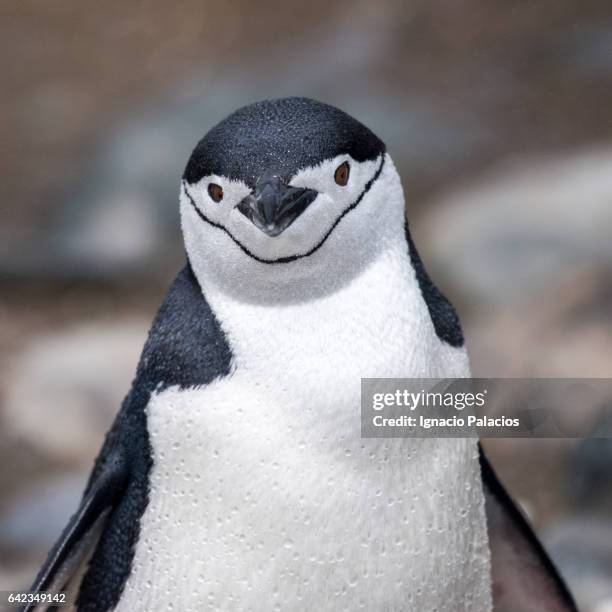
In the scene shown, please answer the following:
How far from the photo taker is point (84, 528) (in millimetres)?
1074

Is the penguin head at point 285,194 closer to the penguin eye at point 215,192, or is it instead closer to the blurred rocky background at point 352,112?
the penguin eye at point 215,192

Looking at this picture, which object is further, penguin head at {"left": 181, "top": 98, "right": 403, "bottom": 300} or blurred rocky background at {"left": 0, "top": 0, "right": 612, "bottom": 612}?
blurred rocky background at {"left": 0, "top": 0, "right": 612, "bottom": 612}

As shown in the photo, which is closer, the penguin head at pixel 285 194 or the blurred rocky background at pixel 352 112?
the penguin head at pixel 285 194

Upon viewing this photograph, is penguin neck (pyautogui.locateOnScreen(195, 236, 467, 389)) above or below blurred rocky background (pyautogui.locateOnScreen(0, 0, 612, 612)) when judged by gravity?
below

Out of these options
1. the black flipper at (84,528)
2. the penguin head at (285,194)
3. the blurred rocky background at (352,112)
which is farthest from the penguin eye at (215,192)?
the blurred rocky background at (352,112)

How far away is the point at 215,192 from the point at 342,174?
0.36 feet

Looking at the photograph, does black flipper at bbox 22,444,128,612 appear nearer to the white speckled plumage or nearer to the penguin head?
the white speckled plumage

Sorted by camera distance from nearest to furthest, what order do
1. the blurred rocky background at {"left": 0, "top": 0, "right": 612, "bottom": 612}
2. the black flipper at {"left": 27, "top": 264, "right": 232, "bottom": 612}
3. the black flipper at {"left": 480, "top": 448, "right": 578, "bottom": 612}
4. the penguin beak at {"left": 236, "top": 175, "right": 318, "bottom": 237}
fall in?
the penguin beak at {"left": 236, "top": 175, "right": 318, "bottom": 237}
the black flipper at {"left": 27, "top": 264, "right": 232, "bottom": 612}
the black flipper at {"left": 480, "top": 448, "right": 578, "bottom": 612}
the blurred rocky background at {"left": 0, "top": 0, "right": 612, "bottom": 612}

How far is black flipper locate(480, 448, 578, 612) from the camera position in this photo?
1226 millimetres

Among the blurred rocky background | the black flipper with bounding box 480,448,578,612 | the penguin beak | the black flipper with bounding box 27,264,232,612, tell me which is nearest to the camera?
the penguin beak

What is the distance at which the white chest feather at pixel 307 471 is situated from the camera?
958mm

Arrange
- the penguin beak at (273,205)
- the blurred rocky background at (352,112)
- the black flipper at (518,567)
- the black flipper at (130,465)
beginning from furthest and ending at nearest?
1. the blurred rocky background at (352,112)
2. the black flipper at (518,567)
3. the black flipper at (130,465)
4. the penguin beak at (273,205)

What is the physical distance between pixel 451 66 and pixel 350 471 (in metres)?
2.46

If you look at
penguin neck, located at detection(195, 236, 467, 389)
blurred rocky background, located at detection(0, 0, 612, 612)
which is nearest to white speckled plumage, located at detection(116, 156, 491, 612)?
penguin neck, located at detection(195, 236, 467, 389)
